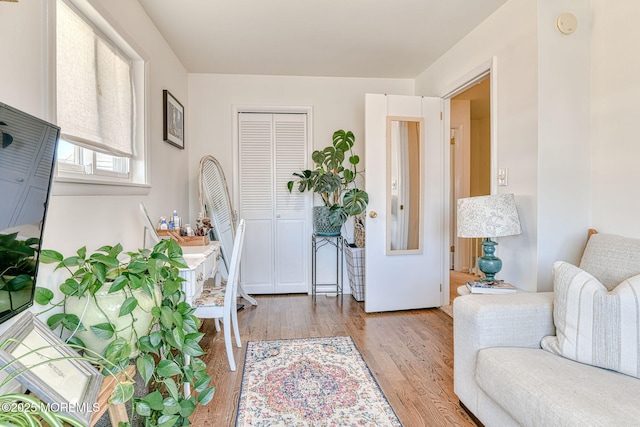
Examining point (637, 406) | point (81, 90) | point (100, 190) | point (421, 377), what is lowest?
point (421, 377)

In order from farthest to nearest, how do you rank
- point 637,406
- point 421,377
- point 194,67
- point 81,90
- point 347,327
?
point 194,67
point 347,327
point 421,377
point 81,90
point 637,406

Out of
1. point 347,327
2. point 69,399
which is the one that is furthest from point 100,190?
point 347,327

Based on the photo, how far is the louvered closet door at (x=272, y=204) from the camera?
3.97 m

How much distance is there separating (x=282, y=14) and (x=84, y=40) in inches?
53.8

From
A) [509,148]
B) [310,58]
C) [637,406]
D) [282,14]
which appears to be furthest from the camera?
[310,58]

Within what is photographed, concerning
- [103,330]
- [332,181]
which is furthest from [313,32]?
[103,330]

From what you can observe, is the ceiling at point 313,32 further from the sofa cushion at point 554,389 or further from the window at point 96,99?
the sofa cushion at point 554,389

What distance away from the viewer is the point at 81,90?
5.65 feet

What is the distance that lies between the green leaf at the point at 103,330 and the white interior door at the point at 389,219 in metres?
2.49

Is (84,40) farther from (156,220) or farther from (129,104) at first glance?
(156,220)

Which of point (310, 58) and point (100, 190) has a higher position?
point (310, 58)

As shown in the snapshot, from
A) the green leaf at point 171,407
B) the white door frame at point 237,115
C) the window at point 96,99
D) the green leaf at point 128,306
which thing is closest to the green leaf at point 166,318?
the green leaf at point 128,306

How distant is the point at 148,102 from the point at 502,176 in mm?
2605

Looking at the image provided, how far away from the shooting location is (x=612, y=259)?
1.65 m
